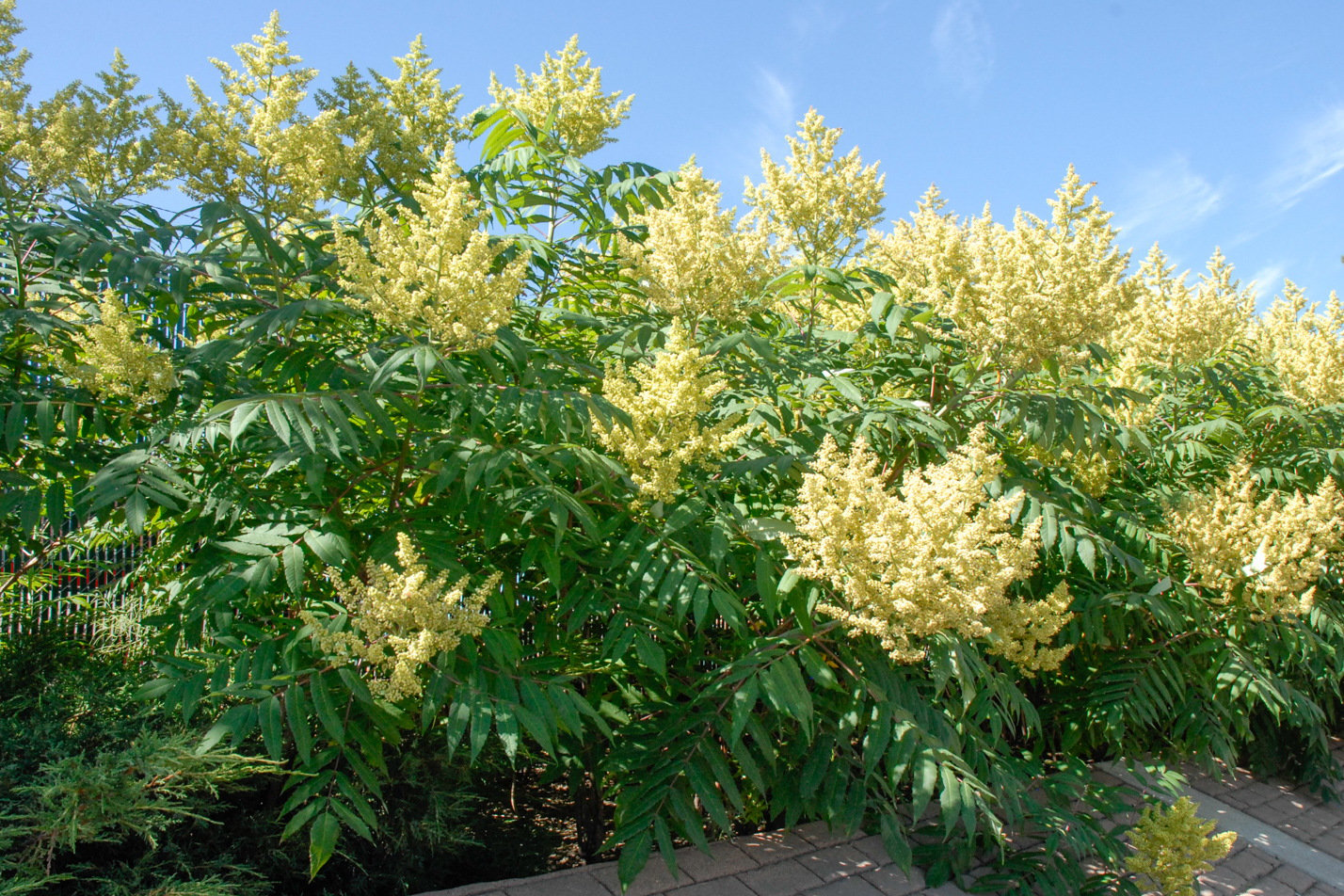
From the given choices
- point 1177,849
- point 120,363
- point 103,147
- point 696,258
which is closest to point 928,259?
point 696,258

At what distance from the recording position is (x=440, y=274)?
2.65 metres

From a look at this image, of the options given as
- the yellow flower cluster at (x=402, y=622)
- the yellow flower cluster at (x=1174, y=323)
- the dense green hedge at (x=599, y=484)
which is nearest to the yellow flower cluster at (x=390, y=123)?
the dense green hedge at (x=599, y=484)

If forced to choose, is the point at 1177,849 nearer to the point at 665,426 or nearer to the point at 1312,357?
the point at 665,426

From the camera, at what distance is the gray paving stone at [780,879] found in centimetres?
339

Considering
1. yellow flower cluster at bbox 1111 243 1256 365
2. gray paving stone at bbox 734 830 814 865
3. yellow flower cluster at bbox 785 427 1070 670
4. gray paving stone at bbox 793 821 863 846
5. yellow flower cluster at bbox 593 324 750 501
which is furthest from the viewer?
yellow flower cluster at bbox 1111 243 1256 365

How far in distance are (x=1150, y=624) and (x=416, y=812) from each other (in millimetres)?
3826

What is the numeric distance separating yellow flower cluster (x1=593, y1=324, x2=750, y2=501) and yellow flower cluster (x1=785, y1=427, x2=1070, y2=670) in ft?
1.22

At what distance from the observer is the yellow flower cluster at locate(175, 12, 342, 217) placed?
3648 mm

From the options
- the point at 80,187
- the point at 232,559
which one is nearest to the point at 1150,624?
the point at 232,559

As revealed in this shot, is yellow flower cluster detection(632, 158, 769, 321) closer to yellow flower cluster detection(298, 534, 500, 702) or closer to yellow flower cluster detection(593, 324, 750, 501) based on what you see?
yellow flower cluster detection(593, 324, 750, 501)

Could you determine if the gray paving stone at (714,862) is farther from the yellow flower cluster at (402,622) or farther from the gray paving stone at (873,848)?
the yellow flower cluster at (402,622)

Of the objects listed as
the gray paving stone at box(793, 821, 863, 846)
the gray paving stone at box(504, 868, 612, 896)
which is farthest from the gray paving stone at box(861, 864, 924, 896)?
the gray paving stone at box(504, 868, 612, 896)

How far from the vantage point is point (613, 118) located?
13.6 ft

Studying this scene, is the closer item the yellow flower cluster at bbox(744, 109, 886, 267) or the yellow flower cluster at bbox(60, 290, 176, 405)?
the yellow flower cluster at bbox(60, 290, 176, 405)
